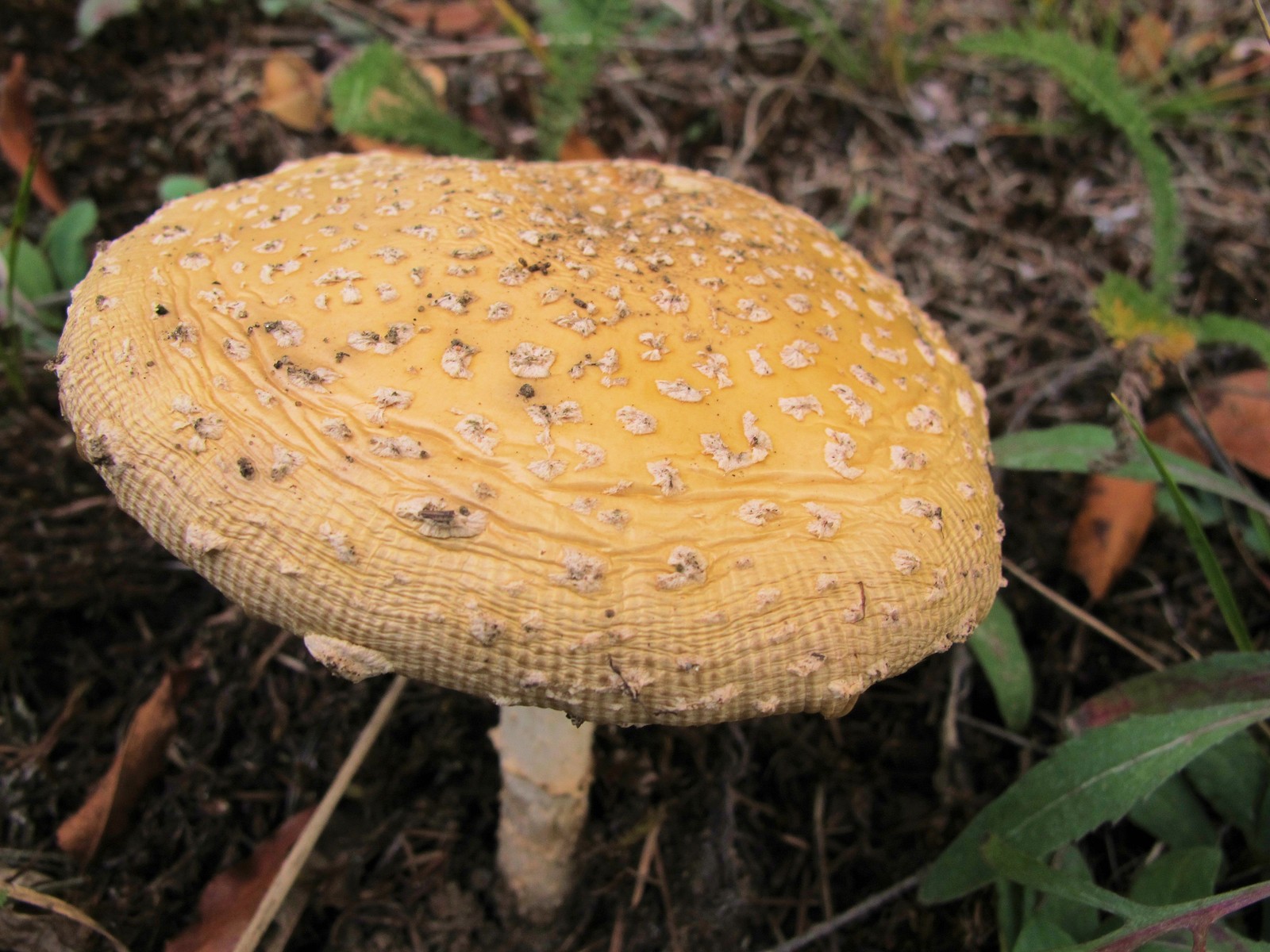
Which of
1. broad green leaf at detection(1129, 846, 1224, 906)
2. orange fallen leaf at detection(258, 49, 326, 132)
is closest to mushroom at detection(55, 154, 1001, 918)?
broad green leaf at detection(1129, 846, 1224, 906)

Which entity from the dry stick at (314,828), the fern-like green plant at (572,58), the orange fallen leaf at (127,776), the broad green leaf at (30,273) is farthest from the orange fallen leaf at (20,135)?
the dry stick at (314,828)

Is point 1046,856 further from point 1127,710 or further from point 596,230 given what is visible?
point 596,230

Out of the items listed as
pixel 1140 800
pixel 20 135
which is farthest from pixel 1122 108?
pixel 20 135

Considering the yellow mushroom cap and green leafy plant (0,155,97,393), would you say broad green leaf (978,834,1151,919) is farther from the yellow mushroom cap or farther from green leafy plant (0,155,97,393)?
green leafy plant (0,155,97,393)

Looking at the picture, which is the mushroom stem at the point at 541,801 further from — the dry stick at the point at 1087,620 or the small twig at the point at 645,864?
the dry stick at the point at 1087,620

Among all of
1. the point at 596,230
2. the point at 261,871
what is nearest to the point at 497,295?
the point at 596,230
